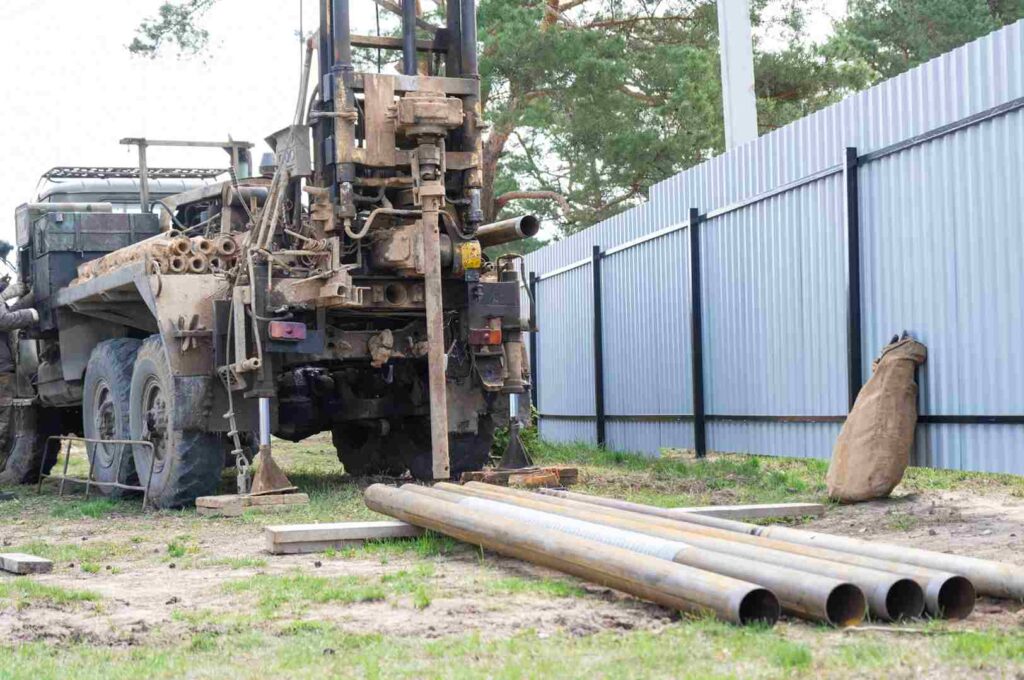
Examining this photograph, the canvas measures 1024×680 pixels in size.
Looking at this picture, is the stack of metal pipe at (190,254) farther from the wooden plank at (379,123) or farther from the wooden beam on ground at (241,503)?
the wooden beam on ground at (241,503)

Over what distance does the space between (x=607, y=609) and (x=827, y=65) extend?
2643 cm

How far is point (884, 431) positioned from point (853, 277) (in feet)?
4.63

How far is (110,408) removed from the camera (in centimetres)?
1290

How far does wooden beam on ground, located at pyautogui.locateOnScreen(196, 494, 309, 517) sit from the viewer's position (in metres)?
10.7

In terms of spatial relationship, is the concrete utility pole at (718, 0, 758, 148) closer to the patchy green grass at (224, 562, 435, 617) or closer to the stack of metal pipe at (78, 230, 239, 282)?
the stack of metal pipe at (78, 230, 239, 282)

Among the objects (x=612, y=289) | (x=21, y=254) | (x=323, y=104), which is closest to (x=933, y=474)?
(x=612, y=289)

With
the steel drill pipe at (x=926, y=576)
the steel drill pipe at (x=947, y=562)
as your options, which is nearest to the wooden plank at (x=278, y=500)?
the steel drill pipe at (x=947, y=562)

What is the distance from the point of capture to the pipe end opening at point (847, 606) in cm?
532

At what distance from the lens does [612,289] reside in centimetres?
1656

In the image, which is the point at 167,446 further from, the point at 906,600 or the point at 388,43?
the point at 906,600

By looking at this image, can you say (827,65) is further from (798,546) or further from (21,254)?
(798,546)

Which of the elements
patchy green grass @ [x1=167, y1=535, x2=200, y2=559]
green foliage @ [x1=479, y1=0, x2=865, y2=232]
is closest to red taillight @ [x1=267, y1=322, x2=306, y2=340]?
patchy green grass @ [x1=167, y1=535, x2=200, y2=559]

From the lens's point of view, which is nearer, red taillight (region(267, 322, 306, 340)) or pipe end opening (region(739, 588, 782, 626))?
pipe end opening (region(739, 588, 782, 626))

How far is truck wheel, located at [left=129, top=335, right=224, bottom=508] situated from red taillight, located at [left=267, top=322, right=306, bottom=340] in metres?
0.85
